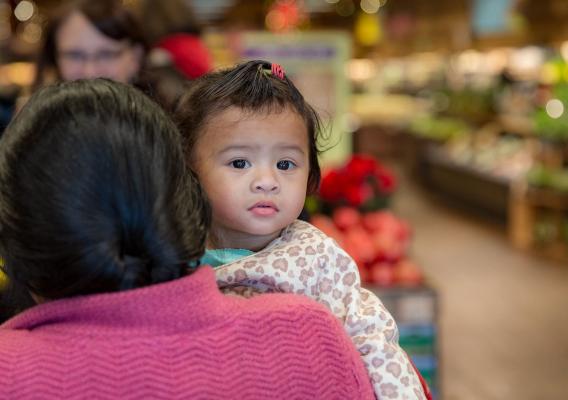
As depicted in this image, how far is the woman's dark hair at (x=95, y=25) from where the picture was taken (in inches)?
109

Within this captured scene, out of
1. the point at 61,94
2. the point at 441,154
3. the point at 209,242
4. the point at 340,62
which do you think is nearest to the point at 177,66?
the point at 209,242

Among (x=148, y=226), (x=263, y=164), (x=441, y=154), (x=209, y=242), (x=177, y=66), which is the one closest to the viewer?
(x=148, y=226)

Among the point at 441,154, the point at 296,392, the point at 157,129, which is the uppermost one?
the point at 157,129

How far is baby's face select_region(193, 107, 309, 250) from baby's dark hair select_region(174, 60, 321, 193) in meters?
0.01

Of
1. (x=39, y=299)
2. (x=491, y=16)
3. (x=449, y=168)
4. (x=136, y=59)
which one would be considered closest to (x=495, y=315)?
(x=136, y=59)

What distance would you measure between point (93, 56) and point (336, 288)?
1.68m

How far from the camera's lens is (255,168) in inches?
55.9

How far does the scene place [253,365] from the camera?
1038mm

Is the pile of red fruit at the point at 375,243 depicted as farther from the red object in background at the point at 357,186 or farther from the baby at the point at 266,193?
the baby at the point at 266,193

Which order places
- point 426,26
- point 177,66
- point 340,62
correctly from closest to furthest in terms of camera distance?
point 177,66, point 340,62, point 426,26

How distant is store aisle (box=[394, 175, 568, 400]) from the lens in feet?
16.0

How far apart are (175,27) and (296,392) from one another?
228cm

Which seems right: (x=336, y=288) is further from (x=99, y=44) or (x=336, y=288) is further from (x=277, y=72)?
(x=99, y=44)

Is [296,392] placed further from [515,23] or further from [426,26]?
[426,26]
